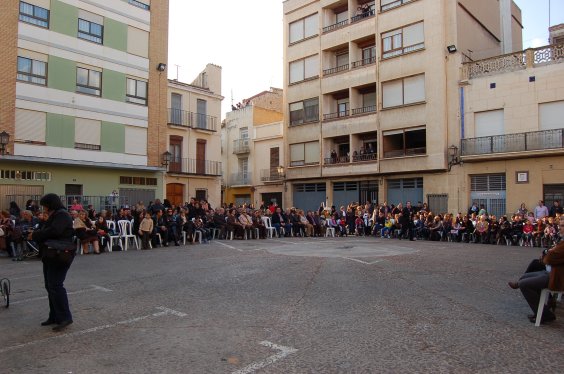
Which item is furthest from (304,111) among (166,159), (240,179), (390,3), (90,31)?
(90,31)

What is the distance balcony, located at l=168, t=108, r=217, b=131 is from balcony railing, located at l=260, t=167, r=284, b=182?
256 inches

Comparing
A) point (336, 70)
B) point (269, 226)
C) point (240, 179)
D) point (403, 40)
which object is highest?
point (403, 40)

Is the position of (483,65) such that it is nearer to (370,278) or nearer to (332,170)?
(332,170)

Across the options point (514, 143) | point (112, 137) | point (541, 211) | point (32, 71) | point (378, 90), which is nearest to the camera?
point (541, 211)

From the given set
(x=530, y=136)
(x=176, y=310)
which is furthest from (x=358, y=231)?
(x=176, y=310)

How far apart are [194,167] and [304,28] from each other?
13556mm

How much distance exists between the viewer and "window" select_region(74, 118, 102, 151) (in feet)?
81.4

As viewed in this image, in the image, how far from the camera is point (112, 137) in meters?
26.3

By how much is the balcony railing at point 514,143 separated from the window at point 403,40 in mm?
6983

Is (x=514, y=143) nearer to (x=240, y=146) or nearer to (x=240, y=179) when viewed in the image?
(x=240, y=146)

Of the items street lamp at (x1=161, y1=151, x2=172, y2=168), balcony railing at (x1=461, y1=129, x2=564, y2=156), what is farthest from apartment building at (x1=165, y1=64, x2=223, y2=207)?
balcony railing at (x1=461, y1=129, x2=564, y2=156)

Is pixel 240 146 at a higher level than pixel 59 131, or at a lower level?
higher

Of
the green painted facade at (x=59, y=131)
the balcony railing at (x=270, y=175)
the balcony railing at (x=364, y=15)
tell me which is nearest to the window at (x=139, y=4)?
the green painted facade at (x=59, y=131)

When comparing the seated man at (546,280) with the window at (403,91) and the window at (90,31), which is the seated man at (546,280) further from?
the window at (90,31)
